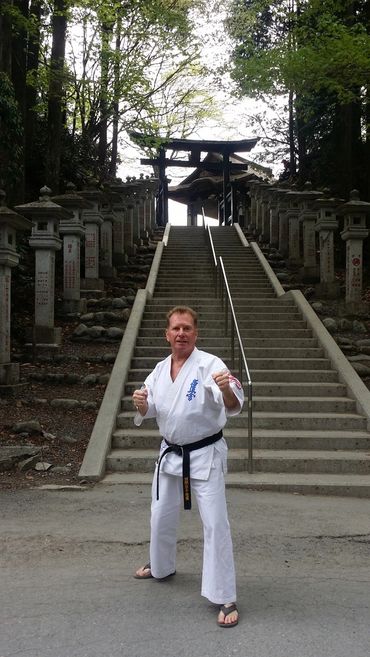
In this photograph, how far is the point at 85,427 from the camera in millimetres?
A: 6898

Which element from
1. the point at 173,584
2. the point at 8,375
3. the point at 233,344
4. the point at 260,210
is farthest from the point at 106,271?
the point at 173,584

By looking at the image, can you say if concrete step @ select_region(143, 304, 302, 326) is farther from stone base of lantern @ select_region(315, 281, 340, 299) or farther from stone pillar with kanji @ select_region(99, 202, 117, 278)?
stone pillar with kanji @ select_region(99, 202, 117, 278)

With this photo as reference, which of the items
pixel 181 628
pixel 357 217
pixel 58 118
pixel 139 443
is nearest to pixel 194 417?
pixel 181 628

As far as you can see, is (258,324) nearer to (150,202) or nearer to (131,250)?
(131,250)

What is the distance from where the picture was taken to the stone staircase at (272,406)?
19.5 ft

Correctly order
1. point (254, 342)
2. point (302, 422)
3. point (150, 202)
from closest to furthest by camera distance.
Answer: point (302, 422), point (254, 342), point (150, 202)

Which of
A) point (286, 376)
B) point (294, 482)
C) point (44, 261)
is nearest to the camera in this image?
point (294, 482)

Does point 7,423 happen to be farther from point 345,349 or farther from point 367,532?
point 345,349

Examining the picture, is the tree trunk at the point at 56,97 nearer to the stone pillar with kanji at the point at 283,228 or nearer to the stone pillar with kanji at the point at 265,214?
the stone pillar with kanji at the point at 283,228

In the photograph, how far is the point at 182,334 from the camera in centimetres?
306

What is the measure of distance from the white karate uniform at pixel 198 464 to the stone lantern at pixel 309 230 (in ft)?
35.7

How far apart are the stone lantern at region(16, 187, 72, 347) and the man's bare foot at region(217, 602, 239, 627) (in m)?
7.01

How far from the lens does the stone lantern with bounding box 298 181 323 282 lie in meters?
13.5

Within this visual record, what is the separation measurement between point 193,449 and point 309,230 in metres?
11.5
